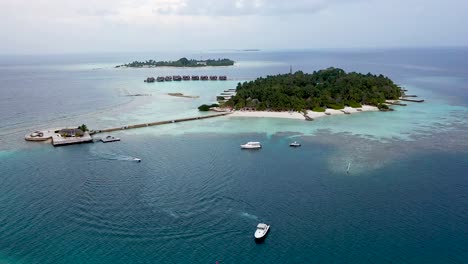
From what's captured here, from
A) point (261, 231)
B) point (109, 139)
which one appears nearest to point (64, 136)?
point (109, 139)

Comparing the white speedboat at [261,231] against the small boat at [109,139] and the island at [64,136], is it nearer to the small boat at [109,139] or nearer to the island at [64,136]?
the small boat at [109,139]

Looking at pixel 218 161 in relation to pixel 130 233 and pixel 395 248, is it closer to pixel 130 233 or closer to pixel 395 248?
pixel 130 233

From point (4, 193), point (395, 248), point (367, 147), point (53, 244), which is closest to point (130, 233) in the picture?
point (53, 244)

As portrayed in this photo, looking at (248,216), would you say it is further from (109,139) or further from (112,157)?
(109,139)

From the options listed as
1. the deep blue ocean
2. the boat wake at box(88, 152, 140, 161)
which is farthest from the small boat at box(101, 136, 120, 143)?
the boat wake at box(88, 152, 140, 161)

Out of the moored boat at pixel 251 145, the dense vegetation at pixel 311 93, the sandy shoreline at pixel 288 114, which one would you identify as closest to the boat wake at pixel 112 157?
the moored boat at pixel 251 145

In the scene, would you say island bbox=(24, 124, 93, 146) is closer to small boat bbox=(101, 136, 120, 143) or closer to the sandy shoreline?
small boat bbox=(101, 136, 120, 143)
